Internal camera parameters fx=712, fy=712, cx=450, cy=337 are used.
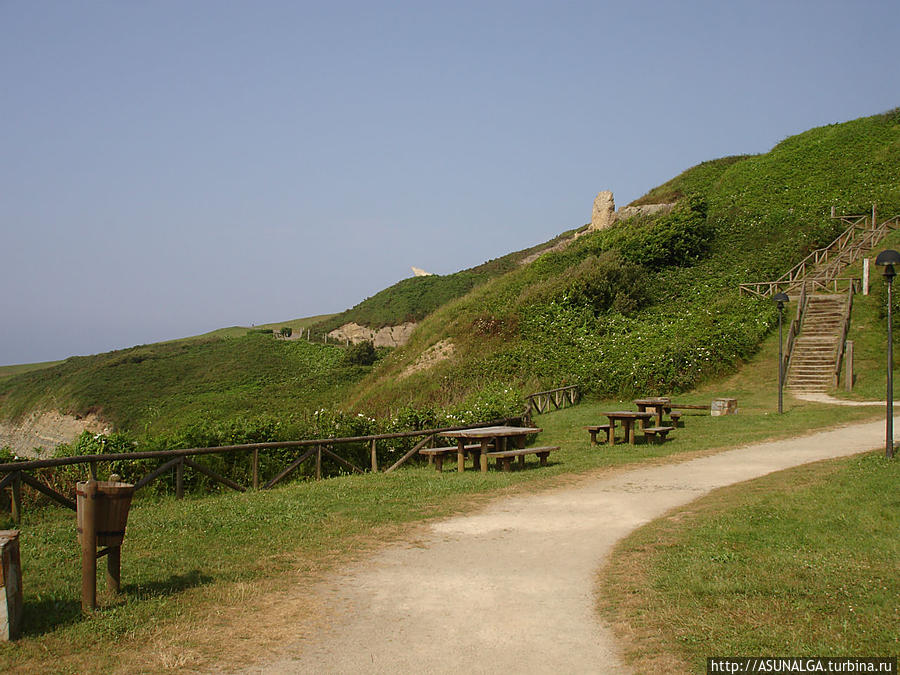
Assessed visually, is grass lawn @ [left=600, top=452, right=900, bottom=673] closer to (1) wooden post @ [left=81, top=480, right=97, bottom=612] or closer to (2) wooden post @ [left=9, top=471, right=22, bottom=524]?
(1) wooden post @ [left=81, top=480, right=97, bottom=612]

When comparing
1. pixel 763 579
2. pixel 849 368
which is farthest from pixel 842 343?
pixel 763 579

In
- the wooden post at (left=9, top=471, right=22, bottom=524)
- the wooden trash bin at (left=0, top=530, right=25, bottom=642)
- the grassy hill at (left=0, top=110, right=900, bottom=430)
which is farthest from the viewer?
the grassy hill at (left=0, top=110, right=900, bottom=430)

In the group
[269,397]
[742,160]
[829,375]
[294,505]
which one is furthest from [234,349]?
[294,505]

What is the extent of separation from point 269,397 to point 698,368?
2405cm

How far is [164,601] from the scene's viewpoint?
604cm

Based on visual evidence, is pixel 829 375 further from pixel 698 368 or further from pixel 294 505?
pixel 294 505

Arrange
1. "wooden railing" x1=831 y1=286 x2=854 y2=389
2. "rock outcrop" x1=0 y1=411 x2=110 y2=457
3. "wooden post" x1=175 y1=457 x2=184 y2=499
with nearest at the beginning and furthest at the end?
"wooden post" x1=175 y1=457 x2=184 y2=499 < "wooden railing" x1=831 y1=286 x2=854 y2=389 < "rock outcrop" x1=0 y1=411 x2=110 y2=457

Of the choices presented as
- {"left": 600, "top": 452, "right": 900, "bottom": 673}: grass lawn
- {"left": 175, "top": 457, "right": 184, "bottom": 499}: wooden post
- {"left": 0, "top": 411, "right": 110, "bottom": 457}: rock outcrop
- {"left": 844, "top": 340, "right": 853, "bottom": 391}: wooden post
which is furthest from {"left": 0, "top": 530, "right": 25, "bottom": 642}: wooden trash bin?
{"left": 0, "top": 411, "right": 110, "bottom": 457}: rock outcrop

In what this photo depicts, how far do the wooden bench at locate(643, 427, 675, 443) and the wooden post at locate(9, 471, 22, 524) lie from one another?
38.4 ft

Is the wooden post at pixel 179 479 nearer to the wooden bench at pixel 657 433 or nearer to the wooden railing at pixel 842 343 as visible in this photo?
the wooden bench at pixel 657 433

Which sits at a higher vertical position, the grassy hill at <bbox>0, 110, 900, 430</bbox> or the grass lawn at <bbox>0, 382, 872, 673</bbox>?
the grassy hill at <bbox>0, 110, 900, 430</bbox>

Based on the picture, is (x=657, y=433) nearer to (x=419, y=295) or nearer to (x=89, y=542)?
(x=89, y=542)

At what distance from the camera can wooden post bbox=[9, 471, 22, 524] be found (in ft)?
31.0

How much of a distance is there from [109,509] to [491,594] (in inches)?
128
